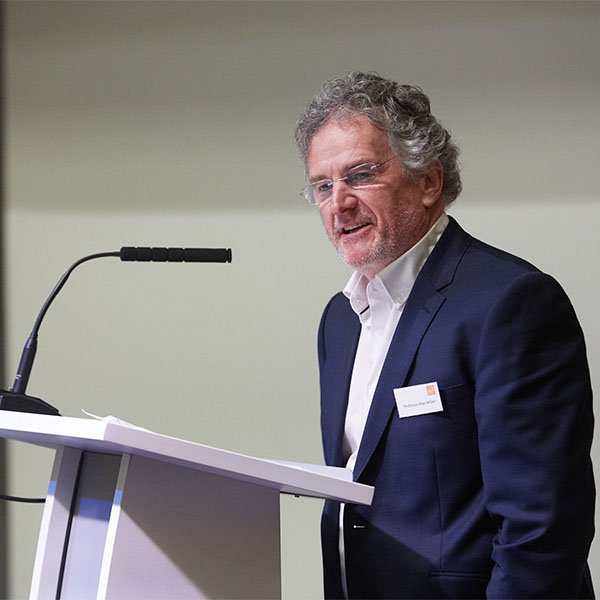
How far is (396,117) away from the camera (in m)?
2.04

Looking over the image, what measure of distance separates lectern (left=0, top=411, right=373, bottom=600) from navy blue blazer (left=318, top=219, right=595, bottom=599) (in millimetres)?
313

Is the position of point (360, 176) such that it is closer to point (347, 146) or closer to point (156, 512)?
point (347, 146)

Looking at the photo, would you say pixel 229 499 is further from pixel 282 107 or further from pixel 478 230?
pixel 282 107

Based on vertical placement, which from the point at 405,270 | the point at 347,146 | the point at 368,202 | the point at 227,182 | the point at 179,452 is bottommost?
the point at 179,452

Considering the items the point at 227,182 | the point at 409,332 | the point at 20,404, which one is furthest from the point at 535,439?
the point at 227,182

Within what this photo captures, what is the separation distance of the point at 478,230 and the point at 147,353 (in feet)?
3.97

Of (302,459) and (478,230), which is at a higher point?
(478,230)

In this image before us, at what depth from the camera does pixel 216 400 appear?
3.24 m

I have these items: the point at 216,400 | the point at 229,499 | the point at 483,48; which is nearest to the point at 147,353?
the point at 216,400

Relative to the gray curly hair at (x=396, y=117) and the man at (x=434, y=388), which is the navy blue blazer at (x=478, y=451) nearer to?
the man at (x=434, y=388)

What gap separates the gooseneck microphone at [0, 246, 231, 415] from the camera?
1596 mm

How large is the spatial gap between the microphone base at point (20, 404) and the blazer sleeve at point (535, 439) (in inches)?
30.5

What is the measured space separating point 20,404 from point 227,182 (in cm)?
177

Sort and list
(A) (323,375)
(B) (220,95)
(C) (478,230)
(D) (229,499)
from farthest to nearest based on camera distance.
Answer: (B) (220,95)
(C) (478,230)
(A) (323,375)
(D) (229,499)
